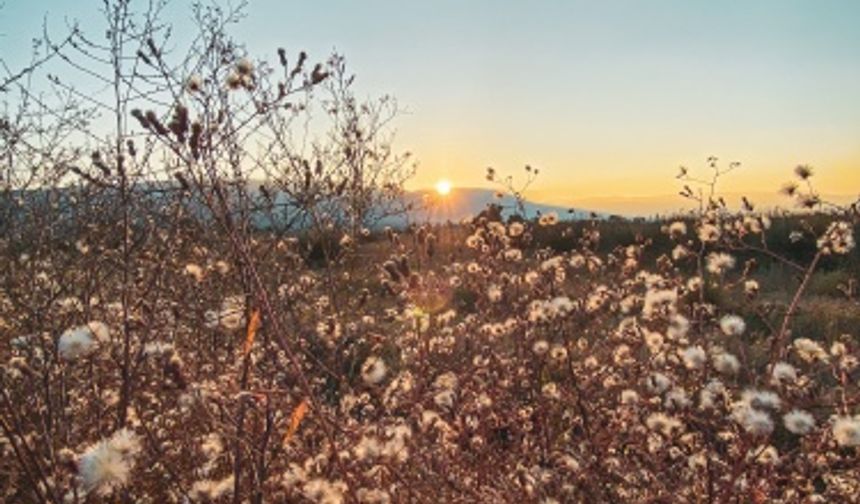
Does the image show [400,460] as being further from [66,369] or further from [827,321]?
[827,321]

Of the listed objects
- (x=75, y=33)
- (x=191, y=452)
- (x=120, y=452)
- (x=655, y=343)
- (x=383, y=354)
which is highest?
(x=75, y=33)

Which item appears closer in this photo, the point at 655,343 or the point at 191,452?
the point at 191,452

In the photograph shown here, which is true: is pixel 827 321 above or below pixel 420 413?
below

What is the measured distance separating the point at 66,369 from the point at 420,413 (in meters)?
1.39

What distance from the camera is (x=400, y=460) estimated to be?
3.19 metres

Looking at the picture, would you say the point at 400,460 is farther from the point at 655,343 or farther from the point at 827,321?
the point at 827,321

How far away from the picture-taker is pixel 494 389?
3.99 m

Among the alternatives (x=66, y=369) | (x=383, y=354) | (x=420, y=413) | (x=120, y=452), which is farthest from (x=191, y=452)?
(x=383, y=354)

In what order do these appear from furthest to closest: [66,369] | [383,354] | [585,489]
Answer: [383,354], [66,369], [585,489]

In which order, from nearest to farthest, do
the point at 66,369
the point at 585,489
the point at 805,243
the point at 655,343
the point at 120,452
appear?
the point at 120,452, the point at 585,489, the point at 66,369, the point at 655,343, the point at 805,243

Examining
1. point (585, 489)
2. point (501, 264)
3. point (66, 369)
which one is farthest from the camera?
point (501, 264)

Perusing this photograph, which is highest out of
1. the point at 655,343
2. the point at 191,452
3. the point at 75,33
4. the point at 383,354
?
the point at 75,33

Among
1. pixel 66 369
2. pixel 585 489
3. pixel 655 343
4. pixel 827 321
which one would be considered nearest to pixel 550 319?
pixel 655 343

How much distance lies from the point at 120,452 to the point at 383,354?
5718 millimetres
